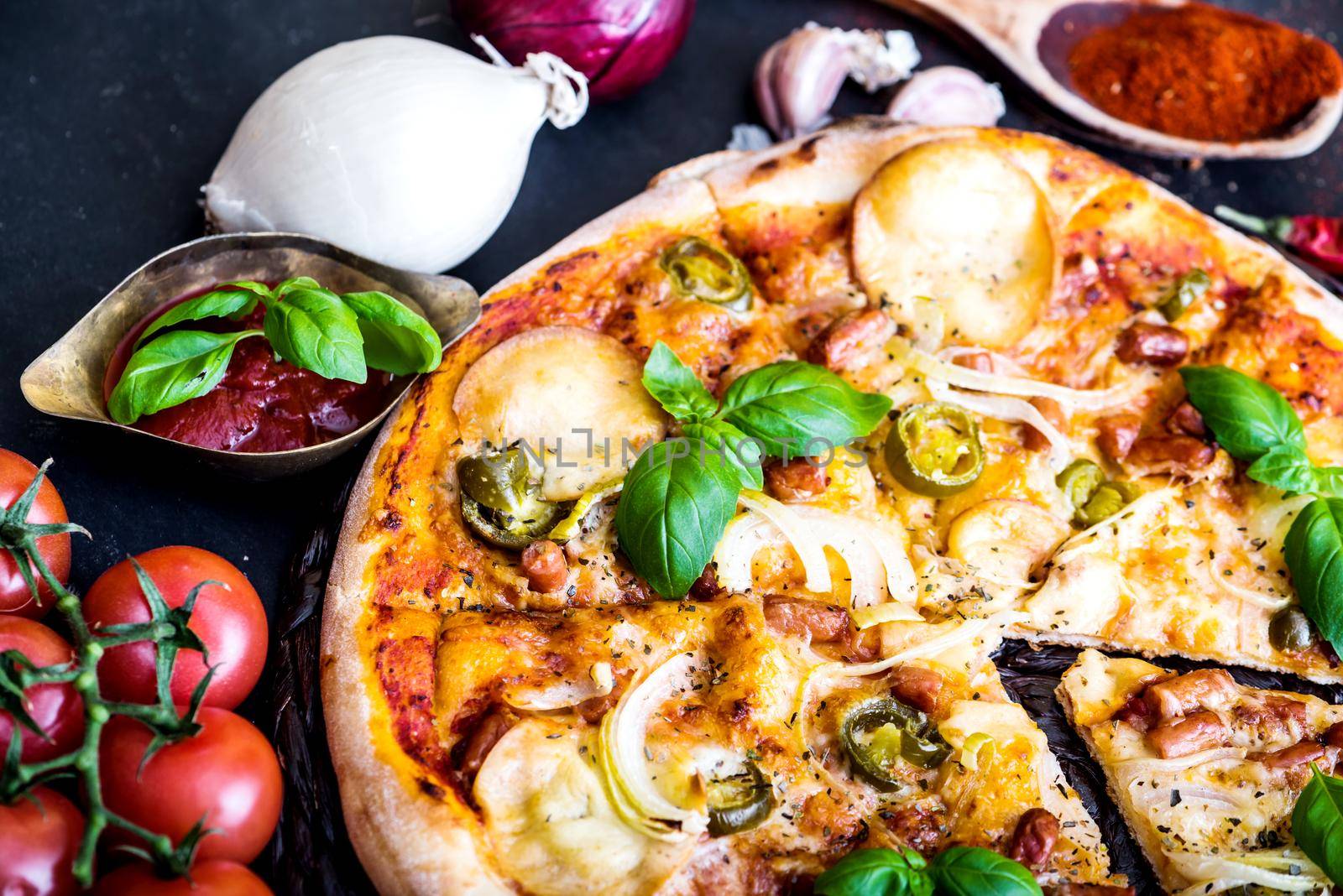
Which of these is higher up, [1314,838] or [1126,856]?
[1314,838]

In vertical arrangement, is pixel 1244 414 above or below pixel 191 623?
below

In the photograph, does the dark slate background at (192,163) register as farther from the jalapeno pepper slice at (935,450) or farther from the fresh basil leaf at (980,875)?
the fresh basil leaf at (980,875)

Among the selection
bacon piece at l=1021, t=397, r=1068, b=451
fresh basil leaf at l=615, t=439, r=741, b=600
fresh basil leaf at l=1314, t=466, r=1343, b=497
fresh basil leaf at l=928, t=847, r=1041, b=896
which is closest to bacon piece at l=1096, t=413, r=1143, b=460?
bacon piece at l=1021, t=397, r=1068, b=451

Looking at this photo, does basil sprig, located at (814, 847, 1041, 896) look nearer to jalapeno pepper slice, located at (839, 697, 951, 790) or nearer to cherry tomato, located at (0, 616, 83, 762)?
jalapeno pepper slice, located at (839, 697, 951, 790)

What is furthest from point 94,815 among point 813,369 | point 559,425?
point 813,369

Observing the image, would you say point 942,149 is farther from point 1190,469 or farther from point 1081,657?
point 1081,657

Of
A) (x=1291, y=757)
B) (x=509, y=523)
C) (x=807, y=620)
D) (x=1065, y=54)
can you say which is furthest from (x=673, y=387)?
(x=1065, y=54)

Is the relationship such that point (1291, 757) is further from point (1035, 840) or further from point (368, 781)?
point (368, 781)
